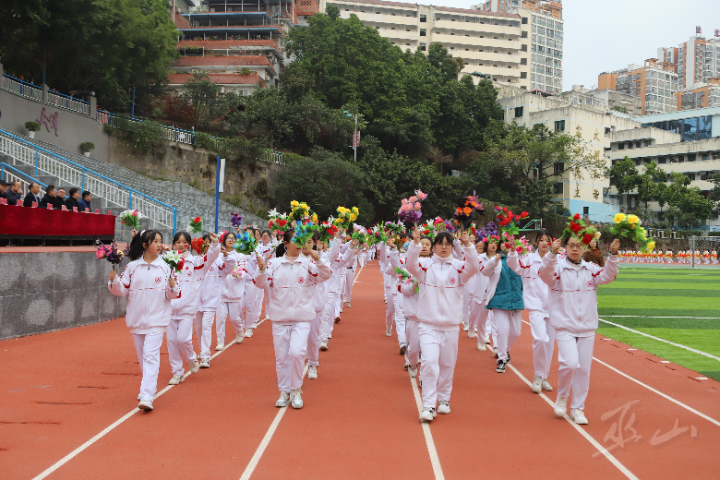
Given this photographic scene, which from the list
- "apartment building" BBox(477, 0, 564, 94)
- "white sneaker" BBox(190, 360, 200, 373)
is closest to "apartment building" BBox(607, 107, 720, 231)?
"apartment building" BBox(477, 0, 564, 94)

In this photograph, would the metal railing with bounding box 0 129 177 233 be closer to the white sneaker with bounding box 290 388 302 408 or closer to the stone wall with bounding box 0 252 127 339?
the stone wall with bounding box 0 252 127 339

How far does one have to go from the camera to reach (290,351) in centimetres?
646

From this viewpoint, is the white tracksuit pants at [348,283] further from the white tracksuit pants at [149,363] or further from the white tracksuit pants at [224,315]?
the white tracksuit pants at [149,363]

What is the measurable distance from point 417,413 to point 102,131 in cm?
2713

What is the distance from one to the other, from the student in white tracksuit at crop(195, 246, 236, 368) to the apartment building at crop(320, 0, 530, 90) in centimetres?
7200

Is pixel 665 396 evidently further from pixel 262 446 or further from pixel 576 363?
pixel 262 446

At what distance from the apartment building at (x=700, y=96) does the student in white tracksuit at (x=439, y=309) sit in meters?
109

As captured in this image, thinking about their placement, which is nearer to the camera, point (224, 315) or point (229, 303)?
point (224, 315)

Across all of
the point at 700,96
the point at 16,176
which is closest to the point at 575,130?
the point at 16,176

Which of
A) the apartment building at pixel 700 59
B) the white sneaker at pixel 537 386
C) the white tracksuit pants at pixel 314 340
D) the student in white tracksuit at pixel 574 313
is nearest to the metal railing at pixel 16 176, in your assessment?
the white tracksuit pants at pixel 314 340

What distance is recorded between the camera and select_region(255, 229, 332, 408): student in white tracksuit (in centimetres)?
648

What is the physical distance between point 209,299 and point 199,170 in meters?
25.1

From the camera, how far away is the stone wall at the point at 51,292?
9852 millimetres

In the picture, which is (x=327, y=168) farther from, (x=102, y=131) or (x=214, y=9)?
(x=214, y=9)
